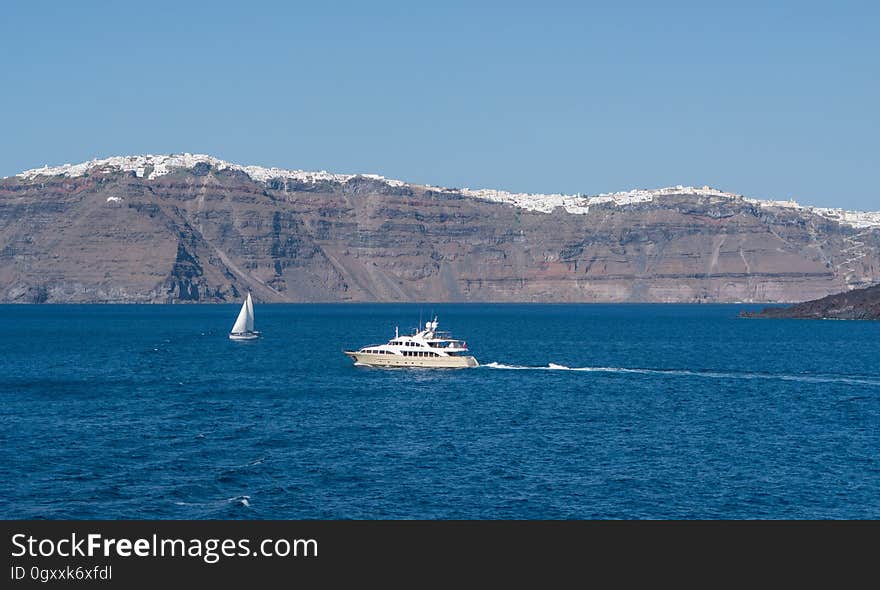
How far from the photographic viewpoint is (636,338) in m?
184

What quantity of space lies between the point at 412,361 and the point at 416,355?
0.97 meters

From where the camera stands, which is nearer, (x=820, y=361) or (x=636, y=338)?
(x=820, y=361)

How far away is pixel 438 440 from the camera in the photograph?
63.8 meters

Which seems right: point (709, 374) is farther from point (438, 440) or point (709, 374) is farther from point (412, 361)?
point (438, 440)

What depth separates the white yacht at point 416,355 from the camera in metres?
113

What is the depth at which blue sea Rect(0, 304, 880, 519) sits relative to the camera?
45219 millimetres

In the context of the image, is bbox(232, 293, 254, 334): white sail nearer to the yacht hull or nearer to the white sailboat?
the white sailboat

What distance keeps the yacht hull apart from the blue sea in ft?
5.08

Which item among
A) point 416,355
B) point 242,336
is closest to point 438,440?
point 416,355
